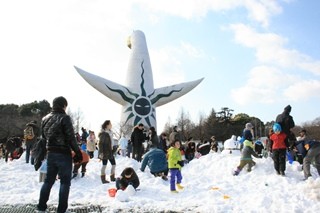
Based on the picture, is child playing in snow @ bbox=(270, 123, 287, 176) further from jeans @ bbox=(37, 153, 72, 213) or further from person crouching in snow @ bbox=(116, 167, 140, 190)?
jeans @ bbox=(37, 153, 72, 213)

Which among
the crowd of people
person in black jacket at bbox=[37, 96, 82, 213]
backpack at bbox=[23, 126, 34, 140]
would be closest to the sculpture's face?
the crowd of people

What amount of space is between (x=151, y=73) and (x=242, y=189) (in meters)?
24.3

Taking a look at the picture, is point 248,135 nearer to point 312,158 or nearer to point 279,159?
point 279,159

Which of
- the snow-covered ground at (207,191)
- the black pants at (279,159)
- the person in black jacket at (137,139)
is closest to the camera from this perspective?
the snow-covered ground at (207,191)

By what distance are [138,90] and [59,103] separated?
24367 mm

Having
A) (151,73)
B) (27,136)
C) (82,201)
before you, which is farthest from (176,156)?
(151,73)

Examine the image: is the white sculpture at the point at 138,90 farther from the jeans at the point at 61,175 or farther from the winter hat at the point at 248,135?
the jeans at the point at 61,175

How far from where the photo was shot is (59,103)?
17.3 ft

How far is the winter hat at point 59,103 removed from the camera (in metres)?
5.27

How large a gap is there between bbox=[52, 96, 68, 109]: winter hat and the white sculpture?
22.8 metres

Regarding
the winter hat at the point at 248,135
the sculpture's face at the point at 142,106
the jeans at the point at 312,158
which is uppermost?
the sculpture's face at the point at 142,106

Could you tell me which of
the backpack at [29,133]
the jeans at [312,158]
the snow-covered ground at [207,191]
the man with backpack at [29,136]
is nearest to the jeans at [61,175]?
the snow-covered ground at [207,191]

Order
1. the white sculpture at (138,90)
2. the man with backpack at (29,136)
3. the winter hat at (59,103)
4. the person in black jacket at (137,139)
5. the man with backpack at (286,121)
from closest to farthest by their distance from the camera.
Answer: the winter hat at (59,103)
the man with backpack at (286,121)
the person in black jacket at (137,139)
the man with backpack at (29,136)
the white sculpture at (138,90)

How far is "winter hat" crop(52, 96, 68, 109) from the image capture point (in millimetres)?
5271
